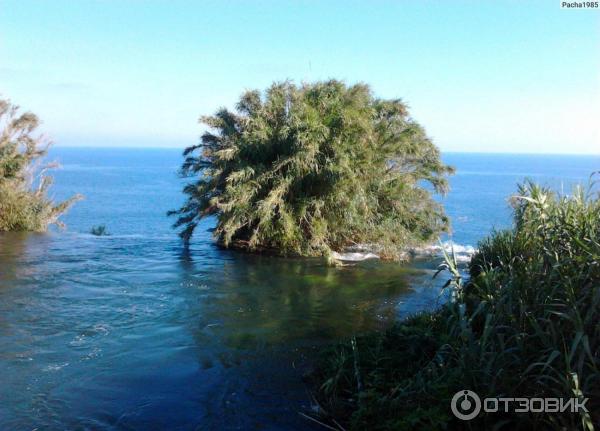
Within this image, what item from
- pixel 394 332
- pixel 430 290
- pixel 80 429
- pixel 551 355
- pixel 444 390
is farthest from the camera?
pixel 430 290

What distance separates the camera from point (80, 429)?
5836 mm

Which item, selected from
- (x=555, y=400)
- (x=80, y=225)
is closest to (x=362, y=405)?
(x=555, y=400)

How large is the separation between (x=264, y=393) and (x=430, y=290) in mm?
7608

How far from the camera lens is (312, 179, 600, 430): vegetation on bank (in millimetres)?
4609

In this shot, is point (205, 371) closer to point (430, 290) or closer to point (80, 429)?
point (80, 429)

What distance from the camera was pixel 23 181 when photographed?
21797 mm

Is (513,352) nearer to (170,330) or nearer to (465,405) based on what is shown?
(465,405)

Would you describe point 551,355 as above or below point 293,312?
above

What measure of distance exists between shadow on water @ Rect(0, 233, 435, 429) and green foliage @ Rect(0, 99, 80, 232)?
4.83 m

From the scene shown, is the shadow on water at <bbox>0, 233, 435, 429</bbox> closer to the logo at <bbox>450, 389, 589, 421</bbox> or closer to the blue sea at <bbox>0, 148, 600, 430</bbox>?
the blue sea at <bbox>0, 148, 600, 430</bbox>

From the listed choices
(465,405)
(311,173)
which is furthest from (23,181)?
(465,405)

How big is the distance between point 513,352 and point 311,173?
38.4ft

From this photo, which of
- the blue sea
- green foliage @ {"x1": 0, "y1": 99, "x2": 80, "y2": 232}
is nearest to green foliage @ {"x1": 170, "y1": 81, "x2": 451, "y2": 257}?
the blue sea

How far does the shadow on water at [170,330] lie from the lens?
638 cm
